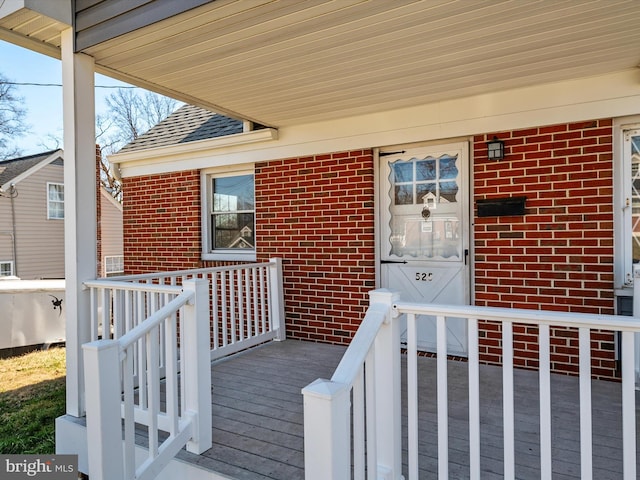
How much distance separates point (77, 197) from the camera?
2.99m

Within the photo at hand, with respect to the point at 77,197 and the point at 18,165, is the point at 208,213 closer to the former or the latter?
the point at 77,197

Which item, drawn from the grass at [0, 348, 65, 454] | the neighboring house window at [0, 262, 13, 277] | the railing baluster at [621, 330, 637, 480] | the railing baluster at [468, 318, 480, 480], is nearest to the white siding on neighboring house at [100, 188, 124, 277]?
the neighboring house window at [0, 262, 13, 277]

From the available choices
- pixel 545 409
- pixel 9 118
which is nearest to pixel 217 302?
pixel 545 409

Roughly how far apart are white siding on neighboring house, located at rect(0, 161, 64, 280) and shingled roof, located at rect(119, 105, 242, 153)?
→ 10.1m

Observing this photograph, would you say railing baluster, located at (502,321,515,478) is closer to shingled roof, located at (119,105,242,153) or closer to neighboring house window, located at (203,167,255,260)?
neighboring house window, located at (203,167,255,260)

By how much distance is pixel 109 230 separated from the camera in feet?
56.5

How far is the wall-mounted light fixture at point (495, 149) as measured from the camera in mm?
3803

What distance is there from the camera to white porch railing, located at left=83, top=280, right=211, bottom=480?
1889 mm

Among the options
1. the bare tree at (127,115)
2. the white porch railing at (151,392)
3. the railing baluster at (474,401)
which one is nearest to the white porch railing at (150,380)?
the white porch railing at (151,392)

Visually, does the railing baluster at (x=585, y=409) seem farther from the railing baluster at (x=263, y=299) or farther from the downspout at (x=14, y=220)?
the downspout at (x=14, y=220)

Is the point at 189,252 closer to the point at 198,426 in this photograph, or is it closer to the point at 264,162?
the point at 264,162

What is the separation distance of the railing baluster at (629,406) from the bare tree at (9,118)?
17920 millimetres

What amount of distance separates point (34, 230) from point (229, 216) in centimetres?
1192

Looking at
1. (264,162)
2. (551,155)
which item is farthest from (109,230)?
(551,155)
